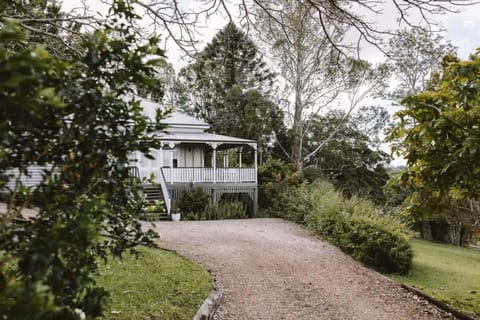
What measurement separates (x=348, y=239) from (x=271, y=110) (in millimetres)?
16304

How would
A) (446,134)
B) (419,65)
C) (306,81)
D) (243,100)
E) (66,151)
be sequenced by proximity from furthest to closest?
(419,65)
(243,100)
(306,81)
(446,134)
(66,151)

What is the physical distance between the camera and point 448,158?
4.39 metres

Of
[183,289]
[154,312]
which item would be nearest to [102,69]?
[154,312]

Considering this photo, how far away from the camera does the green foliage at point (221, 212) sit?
16.0m

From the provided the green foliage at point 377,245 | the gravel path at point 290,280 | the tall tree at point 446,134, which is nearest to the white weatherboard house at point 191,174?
the gravel path at point 290,280

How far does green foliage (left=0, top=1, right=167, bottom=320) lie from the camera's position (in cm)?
144

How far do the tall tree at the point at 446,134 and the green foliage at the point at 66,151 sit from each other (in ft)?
9.45

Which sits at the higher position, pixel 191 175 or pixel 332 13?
pixel 332 13

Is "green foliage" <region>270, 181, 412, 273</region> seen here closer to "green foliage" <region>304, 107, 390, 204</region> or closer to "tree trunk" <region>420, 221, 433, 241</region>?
"tree trunk" <region>420, 221, 433, 241</region>

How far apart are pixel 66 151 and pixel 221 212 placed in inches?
585

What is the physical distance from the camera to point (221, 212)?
651 inches

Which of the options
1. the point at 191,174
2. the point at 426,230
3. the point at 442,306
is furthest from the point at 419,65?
the point at 442,306

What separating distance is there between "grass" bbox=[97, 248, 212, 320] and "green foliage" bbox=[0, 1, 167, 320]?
200 cm

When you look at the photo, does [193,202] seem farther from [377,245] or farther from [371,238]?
[377,245]
